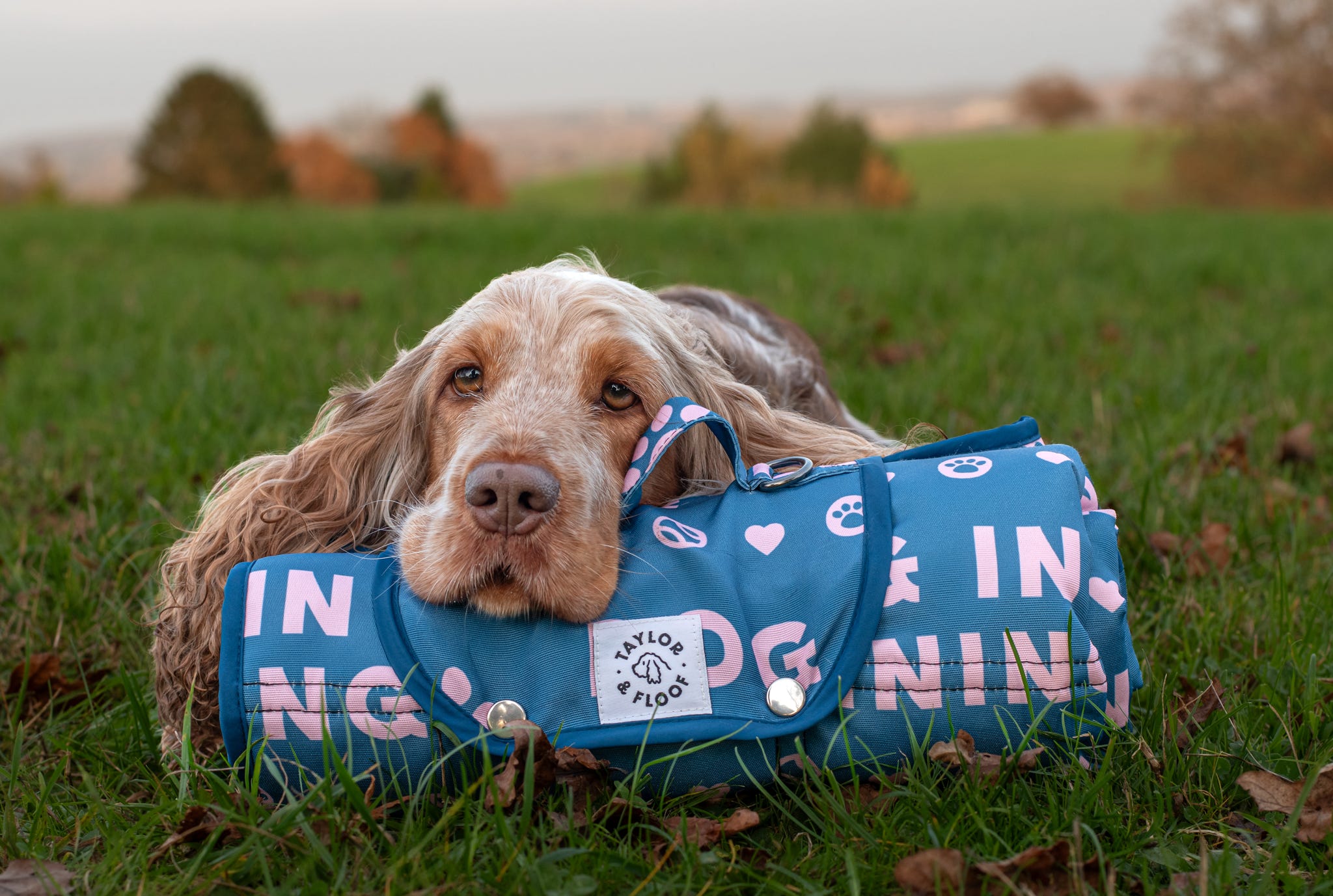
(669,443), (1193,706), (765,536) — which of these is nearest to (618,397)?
(669,443)

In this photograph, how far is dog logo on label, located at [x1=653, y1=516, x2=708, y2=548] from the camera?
7.99ft

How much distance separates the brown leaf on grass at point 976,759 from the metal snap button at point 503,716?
0.81m

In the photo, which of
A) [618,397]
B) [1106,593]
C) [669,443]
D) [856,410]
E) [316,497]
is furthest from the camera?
[856,410]

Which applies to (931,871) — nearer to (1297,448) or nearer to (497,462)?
(497,462)

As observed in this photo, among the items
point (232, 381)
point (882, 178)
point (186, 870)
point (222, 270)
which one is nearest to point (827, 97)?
point (882, 178)

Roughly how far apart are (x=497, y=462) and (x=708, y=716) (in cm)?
65

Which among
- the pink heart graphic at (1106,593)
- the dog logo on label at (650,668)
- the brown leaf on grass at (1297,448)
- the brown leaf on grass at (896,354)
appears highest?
the pink heart graphic at (1106,593)

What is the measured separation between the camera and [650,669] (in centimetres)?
227

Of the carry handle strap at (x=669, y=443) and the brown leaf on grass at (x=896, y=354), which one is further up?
the carry handle strap at (x=669, y=443)

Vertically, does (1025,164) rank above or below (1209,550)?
below

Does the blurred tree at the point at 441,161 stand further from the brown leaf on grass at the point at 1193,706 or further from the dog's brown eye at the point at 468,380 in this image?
the brown leaf on grass at the point at 1193,706

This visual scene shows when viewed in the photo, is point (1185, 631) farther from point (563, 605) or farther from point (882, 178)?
point (882, 178)

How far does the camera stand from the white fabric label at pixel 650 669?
88.7 inches

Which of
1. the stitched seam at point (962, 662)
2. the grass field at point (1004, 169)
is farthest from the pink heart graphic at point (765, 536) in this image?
the grass field at point (1004, 169)
